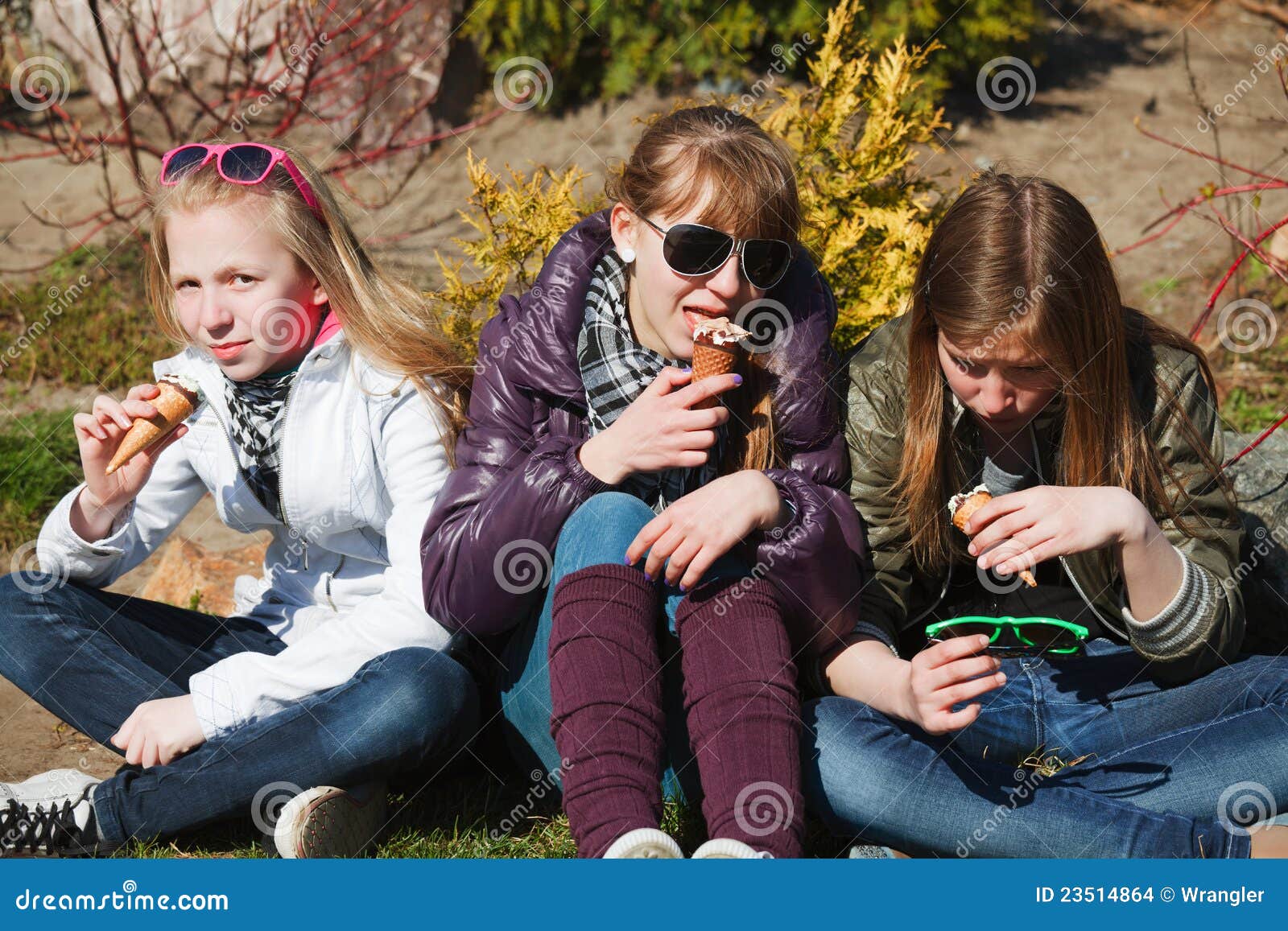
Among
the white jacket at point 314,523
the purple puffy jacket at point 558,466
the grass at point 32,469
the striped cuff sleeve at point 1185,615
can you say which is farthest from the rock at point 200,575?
the striped cuff sleeve at point 1185,615

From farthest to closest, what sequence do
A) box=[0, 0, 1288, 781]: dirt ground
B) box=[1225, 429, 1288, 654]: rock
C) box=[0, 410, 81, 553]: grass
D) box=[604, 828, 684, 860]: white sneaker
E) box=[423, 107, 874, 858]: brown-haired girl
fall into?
1. box=[0, 0, 1288, 781]: dirt ground
2. box=[0, 410, 81, 553]: grass
3. box=[1225, 429, 1288, 654]: rock
4. box=[423, 107, 874, 858]: brown-haired girl
5. box=[604, 828, 684, 860]: white sneaker

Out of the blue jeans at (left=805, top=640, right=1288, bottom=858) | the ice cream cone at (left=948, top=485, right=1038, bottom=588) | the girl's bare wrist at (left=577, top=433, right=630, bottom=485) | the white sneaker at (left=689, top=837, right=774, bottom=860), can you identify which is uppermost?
the girl's bare wrist at (left=577, top=433, right=630, bottom=485)

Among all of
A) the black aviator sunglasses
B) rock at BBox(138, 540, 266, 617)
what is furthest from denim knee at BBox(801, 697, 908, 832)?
rock at BBox(138, 540, 266, 617)

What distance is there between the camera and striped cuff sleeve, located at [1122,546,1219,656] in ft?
8.37

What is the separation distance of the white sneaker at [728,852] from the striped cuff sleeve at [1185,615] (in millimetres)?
965

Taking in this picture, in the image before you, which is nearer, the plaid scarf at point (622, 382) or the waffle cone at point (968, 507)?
the waffle cone at point (968, 507)

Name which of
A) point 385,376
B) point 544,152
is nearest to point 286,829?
point 385,376

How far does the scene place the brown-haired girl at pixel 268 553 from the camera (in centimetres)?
260

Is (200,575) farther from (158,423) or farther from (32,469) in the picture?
(158,423)

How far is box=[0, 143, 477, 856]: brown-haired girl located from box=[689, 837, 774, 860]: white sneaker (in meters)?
0.75

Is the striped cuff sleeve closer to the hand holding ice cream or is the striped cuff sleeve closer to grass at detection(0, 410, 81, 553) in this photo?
the hand holding ice cream

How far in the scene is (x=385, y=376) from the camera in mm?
2859

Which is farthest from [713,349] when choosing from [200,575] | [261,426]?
[200,575]

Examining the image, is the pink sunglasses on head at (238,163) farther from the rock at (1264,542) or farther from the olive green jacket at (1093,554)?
the rock at (1264,542)
